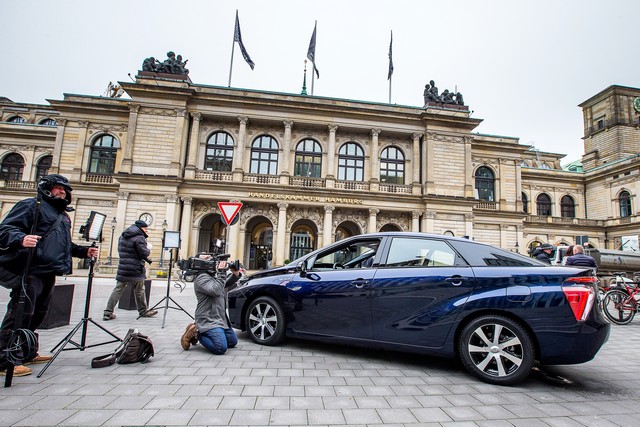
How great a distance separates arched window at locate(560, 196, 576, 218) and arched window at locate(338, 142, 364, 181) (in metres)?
27.9

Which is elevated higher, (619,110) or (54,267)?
(619,110)

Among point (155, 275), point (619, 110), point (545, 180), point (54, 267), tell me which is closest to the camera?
point (54, 267)

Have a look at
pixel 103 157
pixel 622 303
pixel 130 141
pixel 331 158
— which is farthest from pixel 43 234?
pixel 103 157

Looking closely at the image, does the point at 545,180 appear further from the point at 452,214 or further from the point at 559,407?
the point at 559,407

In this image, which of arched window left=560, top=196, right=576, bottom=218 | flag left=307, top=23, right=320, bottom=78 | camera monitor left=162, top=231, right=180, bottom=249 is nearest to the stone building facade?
flag left=307, top=23, right=320, bottom=78

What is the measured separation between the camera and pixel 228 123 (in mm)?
27047

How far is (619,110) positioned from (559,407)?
58.6m

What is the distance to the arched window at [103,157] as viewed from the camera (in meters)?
27.9

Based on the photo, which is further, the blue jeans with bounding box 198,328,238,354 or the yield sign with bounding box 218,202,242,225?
the yield sign with bounding box 218,202,242,225

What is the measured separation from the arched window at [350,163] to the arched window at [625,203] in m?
30.8

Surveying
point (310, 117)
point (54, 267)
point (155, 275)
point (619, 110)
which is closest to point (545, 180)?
point (619, 110)

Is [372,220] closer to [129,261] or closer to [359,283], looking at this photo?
[129,261]

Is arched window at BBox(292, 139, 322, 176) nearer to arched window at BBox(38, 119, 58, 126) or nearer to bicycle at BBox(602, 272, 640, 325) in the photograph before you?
bicycle at BBox(602, 272, 640, 325)

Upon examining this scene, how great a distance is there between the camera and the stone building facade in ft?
80.5
